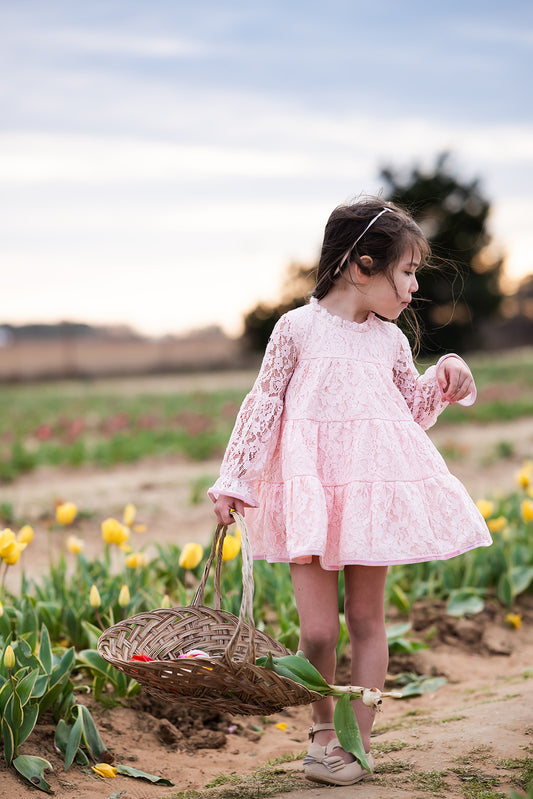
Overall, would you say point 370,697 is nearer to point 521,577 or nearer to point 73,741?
point 73,741

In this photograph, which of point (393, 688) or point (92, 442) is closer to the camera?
point (393, 688)

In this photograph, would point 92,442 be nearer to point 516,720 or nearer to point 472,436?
point 472,436

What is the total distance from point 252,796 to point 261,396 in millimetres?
990

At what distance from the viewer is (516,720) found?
2377mm

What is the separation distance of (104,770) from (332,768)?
0.60m

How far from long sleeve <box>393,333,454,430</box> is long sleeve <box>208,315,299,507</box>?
13.3 inches

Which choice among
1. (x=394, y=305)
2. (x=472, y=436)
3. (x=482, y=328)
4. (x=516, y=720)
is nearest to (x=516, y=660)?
(x=516, y=720)

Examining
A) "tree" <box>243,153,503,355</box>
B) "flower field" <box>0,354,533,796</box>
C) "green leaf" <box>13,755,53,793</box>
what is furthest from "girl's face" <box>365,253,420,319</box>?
"tree" <box>243,153,503,355</box>

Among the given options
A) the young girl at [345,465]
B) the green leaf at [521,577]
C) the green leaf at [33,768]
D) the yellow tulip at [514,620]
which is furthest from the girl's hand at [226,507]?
the green leaf at [521,577]

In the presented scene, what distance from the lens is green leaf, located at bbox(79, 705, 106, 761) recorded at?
7.44ft

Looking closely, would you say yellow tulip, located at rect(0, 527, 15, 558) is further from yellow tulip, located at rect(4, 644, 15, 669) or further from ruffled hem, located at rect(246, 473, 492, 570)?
ruffled hem, located at rect(246, 473, 492, 570)

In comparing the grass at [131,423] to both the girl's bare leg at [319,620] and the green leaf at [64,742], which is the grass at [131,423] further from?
the girl's bare leg at [319,620]

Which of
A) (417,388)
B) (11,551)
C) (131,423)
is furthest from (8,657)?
(131,423)

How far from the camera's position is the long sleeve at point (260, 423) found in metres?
2.20
